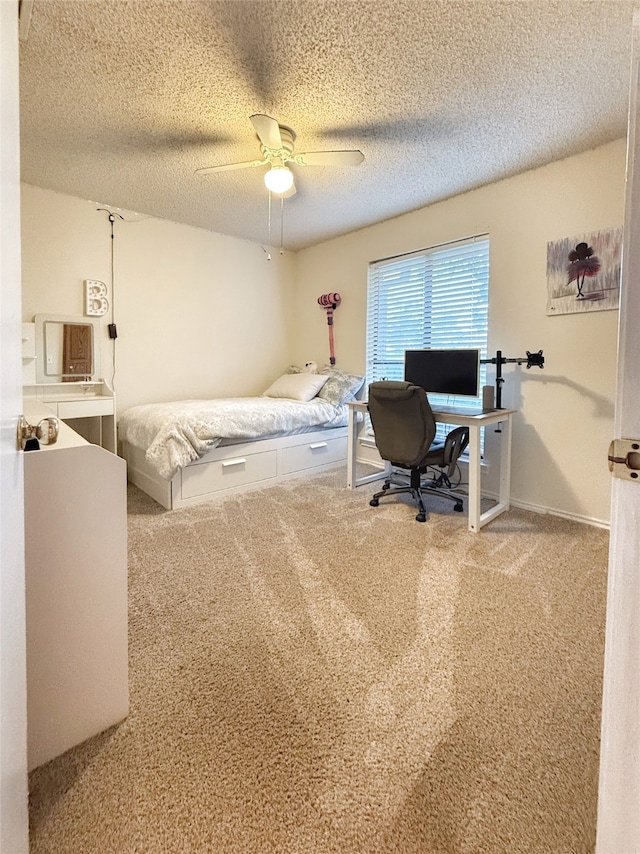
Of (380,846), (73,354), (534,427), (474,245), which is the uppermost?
(474,245)

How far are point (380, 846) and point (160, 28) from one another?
8.80ft

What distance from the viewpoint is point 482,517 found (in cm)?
250

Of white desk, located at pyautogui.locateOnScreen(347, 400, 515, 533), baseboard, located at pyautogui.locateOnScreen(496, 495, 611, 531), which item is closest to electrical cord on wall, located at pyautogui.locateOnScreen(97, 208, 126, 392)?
white desk, located at pyautogui.locateOnScreen(347, 400, 515, 533)

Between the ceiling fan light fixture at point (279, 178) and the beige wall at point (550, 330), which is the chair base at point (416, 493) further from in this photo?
the ceiling fan light fixture at point (279, 178)

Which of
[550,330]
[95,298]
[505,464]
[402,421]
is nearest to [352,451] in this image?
[402,421]

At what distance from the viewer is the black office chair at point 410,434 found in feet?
8.08

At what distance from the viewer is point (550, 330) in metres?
2.67

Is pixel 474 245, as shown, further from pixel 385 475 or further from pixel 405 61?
pixel 385 475

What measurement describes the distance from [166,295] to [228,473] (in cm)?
194

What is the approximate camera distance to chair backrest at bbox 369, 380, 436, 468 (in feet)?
8.04

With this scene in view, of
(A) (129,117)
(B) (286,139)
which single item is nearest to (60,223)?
(A) (129,117)

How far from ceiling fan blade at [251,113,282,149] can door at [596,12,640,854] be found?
165 centimetres

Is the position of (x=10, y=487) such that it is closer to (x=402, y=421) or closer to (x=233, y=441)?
(x=402, y=421)

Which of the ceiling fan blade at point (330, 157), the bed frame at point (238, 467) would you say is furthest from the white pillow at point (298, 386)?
the ceiling fan blade at point (330, 157)
